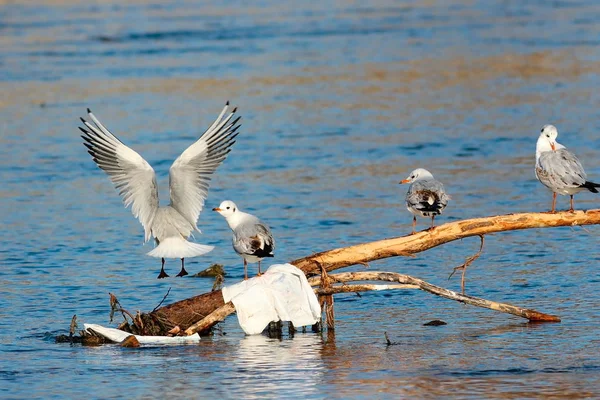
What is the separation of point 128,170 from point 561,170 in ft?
14.6

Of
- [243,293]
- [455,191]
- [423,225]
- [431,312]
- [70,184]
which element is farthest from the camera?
[70,184]

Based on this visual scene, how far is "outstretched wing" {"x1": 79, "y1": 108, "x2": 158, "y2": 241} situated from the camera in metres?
12.0

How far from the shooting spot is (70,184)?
20203 mm

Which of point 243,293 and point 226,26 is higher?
point 226,26

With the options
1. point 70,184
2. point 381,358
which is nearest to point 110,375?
point 381,358

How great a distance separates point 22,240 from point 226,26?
102ft

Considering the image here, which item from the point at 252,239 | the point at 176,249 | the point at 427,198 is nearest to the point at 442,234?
the point at 427,198

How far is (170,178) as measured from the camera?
12289mm

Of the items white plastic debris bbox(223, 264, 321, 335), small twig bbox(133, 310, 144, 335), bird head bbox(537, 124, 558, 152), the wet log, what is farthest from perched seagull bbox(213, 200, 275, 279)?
bird head bbox(537, 124, 558, 152)

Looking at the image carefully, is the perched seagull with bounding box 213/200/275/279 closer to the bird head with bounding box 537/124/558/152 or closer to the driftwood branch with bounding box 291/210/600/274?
the driftwood branch with bounding box 291/210/600/274

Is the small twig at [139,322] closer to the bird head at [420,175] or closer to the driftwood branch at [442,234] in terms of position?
the driftwood branch at [442,234]

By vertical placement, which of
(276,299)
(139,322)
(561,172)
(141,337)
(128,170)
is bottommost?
(141,337)

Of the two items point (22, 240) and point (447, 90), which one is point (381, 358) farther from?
point (447, 90)

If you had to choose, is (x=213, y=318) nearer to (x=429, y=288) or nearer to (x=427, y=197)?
(x=429, y=288)
